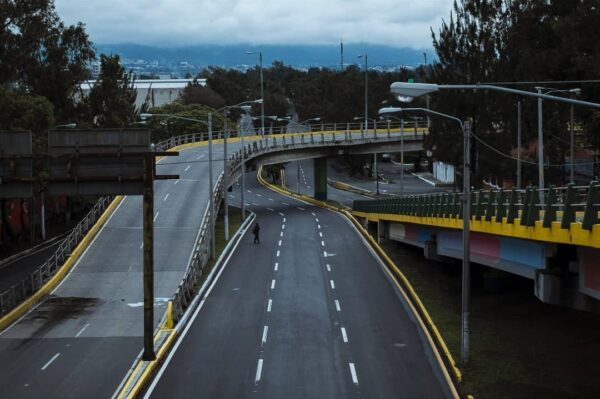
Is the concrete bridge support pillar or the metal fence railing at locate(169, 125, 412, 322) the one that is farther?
the concrete bridge support pillar

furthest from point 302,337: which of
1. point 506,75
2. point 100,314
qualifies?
point 506,75

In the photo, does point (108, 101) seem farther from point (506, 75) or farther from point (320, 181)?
point (506, 75)

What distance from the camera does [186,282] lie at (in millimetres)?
36781

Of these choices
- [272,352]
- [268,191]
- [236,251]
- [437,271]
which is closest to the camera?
[272,352]

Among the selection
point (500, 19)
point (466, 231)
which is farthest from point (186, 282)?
point (500, 19)

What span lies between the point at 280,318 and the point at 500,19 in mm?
41762

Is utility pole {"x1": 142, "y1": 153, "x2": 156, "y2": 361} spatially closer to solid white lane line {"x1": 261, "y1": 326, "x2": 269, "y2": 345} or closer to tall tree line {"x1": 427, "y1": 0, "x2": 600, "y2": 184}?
solid white lane line {"x1": 261, "y1": 326, "x2": 269, "y2": 345}

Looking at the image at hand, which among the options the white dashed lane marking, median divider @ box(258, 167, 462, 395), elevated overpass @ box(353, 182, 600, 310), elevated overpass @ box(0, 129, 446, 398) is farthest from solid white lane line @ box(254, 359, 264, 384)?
elevated overpass @ box(353, 182, 600, 310)

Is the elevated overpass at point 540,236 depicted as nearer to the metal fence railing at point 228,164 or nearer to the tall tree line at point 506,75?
the metal fence railing at point 228,164

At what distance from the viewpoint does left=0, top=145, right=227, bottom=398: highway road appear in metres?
25.3

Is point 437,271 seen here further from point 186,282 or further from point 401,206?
point 186,282

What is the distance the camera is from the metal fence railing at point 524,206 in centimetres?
1953

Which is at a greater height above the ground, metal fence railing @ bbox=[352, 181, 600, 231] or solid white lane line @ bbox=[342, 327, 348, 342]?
metal fence railing @ bbox=[352, 181, 600, 231]

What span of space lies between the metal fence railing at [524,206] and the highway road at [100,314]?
1272 centimetres
